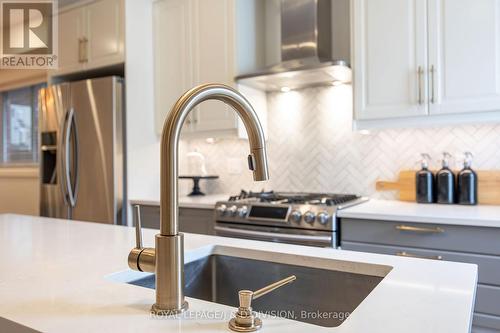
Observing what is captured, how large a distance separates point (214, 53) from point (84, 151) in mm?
1280

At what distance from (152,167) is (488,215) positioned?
2363 millimetres

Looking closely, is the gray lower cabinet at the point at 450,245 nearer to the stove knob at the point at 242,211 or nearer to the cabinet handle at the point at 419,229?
the cabinet handle at the point at 419,229

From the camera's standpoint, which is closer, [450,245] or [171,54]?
[450,245]

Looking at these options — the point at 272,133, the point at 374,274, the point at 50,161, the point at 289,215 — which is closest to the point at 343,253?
the point at 374,274

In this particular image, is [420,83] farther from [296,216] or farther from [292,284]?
[292,284]

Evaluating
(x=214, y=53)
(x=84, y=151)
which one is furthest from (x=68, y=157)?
(x=214, y=53)

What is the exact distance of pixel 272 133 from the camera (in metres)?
3.08

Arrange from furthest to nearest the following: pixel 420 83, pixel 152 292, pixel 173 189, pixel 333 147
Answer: pixel 333 147 < pixel 420 83 < pixel 152 292 < pixel 173 189

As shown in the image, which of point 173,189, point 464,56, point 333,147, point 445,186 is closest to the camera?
point 173,189

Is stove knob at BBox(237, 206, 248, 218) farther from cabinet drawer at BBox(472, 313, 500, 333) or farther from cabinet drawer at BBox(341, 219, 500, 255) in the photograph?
cabinet drawer at BBox(472, 313, 500, 333)

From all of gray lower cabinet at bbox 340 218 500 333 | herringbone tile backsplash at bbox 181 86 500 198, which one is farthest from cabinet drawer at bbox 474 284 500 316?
herringbone tile backsplash at bbox 181 86 500 198

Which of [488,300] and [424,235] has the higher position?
[424,235]

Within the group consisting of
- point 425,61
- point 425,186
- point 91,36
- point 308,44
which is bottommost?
point 425,186

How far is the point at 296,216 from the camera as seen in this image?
7.17 feet
